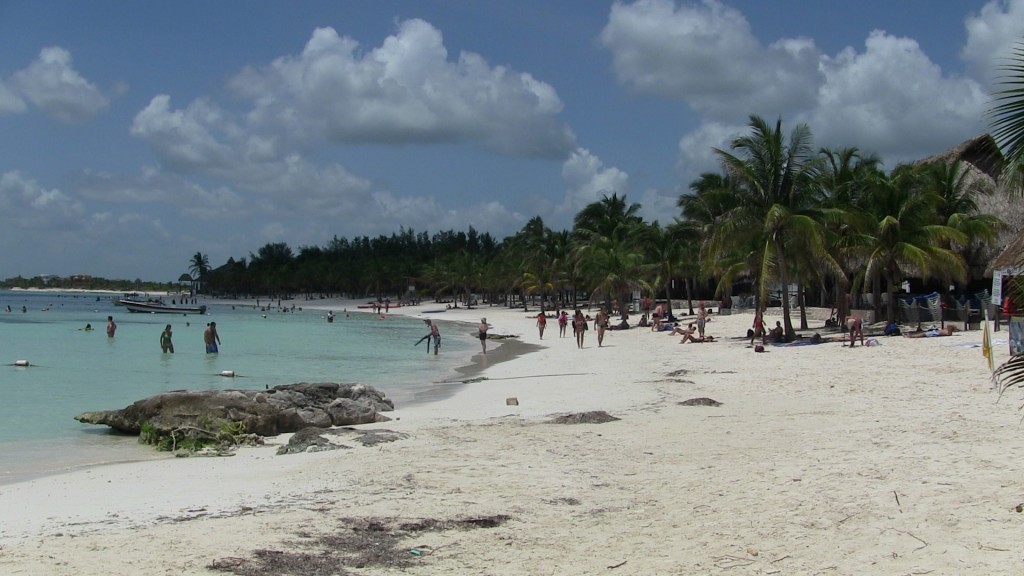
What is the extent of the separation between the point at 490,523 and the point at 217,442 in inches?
208

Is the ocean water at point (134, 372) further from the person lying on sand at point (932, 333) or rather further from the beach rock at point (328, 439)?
the person lying on sand at point (932, 333)

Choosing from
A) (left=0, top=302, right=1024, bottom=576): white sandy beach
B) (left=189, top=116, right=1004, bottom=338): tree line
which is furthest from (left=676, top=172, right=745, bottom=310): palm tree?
(left=0, top=302, right=1024, bottom=576): white sandy beach

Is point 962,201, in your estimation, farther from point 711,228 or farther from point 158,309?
point 158,309

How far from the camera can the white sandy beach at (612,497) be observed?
520cm

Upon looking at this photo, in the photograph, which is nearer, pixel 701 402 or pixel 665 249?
pixel 701 402

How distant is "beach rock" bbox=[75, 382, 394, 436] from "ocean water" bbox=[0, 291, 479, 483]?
1.16ft

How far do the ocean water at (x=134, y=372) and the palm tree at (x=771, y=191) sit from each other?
30.9ft

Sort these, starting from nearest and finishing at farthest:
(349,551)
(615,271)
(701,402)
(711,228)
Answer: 1. (349,551)
2. (701,402)
3. (711,228)
4. (615,271)

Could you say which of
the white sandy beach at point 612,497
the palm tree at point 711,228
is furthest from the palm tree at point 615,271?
the white sandy beach at point 612,497

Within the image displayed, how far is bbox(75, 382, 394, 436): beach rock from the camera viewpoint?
35.5 ft

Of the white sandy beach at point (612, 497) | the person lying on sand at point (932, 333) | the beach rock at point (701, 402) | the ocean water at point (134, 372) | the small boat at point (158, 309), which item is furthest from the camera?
the small boat at point (158, 309)

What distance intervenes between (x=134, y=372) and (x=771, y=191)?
18.8m

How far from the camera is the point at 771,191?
2380cm

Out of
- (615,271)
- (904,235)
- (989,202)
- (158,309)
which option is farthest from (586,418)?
(158,309)
